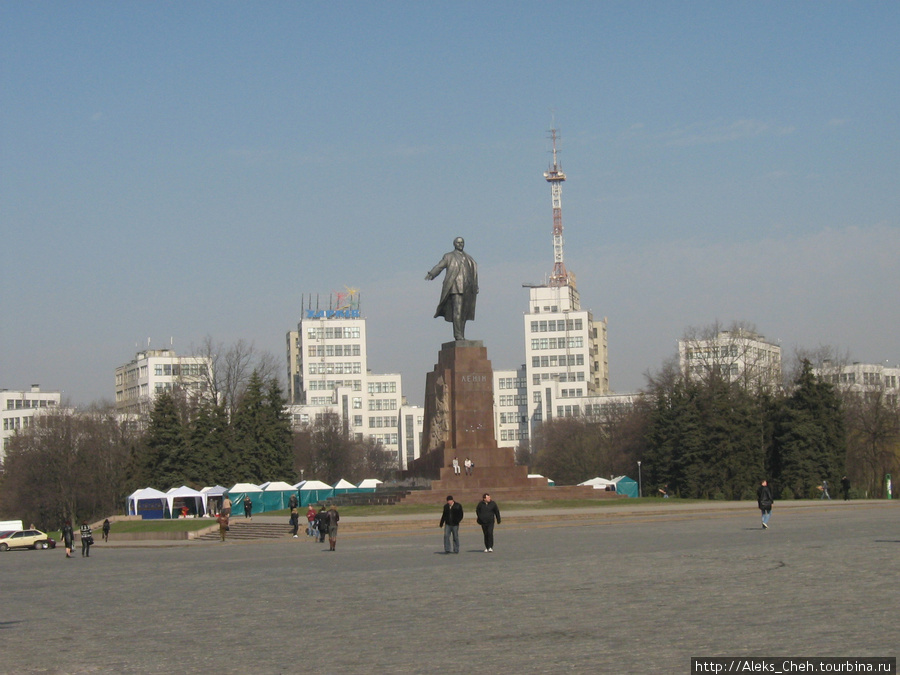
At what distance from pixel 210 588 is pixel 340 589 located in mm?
2301

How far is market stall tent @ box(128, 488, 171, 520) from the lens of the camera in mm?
53644

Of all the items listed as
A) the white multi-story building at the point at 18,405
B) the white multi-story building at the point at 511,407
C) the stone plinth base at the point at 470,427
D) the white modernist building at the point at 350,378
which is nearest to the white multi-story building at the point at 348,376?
the white modernist building at the point at 350,378

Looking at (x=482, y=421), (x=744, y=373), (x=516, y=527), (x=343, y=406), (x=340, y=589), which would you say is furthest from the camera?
(x=343, y=406)

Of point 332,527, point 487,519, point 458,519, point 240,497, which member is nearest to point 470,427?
point 332,527

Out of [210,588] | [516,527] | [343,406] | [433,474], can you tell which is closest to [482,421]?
[433,474]

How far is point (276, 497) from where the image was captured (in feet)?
173

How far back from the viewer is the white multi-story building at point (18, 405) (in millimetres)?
141000

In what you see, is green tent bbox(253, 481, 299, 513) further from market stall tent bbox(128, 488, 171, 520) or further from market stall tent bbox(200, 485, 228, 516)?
market stall tent bbox(128, 488, 171, 520)

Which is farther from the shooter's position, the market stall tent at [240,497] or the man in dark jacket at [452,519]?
the market stall tent at [240,497]

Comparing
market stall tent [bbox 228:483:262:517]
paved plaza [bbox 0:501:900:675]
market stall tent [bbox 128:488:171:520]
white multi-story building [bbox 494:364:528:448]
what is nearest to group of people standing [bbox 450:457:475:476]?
market stall tent [bbox 228:483:262:517]

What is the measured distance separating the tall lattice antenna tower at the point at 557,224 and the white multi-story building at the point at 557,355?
3.45 ft

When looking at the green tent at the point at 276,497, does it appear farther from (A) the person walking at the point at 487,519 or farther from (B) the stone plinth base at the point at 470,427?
(A) the person walking at the point at 487,519

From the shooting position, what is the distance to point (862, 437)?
6231 cm

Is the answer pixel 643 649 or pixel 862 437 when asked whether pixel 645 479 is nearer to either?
pixel 862 437
